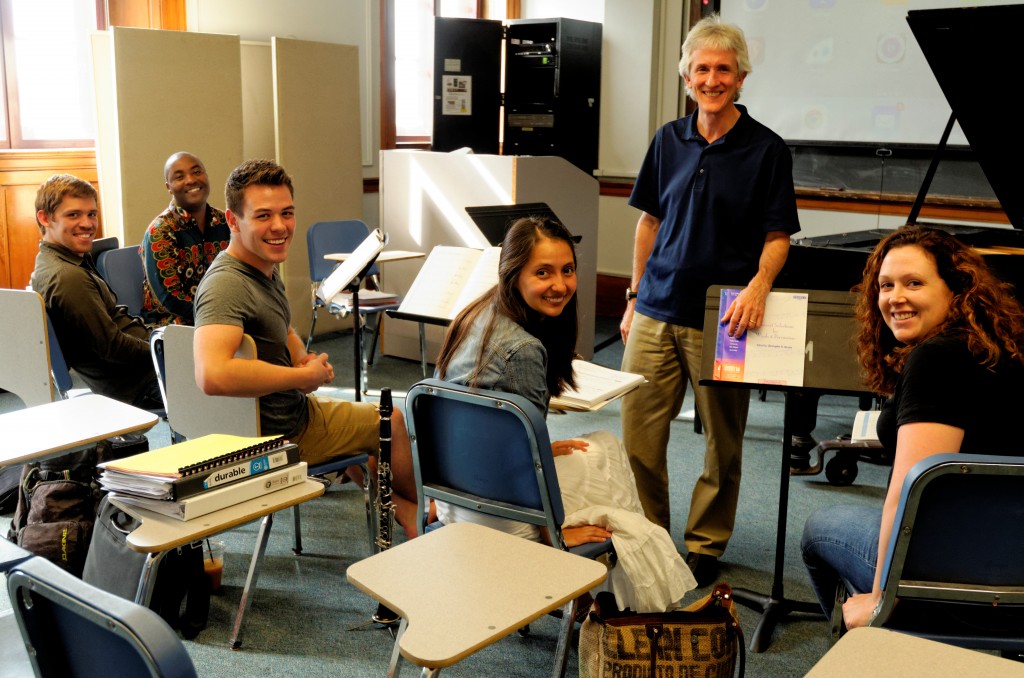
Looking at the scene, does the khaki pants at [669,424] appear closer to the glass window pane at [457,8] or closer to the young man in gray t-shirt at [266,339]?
the young man in gray t-shirt at [266,339]

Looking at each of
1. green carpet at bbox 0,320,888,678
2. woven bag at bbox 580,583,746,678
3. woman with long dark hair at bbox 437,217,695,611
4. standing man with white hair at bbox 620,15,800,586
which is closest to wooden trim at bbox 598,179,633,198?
green carpet at bbox 0,320,888,678

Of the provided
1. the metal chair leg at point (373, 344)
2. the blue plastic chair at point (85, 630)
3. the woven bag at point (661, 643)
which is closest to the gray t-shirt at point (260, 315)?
the woven bag at point (661, 643)

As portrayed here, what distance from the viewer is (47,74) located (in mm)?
5031

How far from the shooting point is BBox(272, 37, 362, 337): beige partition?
568cm

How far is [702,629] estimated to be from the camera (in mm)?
1970

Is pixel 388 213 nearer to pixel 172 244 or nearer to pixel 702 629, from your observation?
pixel 172 244

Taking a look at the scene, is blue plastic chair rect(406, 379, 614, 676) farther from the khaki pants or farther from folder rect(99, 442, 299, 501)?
the khaki pants

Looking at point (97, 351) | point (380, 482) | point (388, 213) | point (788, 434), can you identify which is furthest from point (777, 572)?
point (388, 213)

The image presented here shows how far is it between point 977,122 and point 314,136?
3.94 m

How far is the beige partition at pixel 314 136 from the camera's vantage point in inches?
224

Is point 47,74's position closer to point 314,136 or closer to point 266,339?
point 314,136

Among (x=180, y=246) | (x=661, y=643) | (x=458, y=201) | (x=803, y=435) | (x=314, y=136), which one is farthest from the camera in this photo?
(x=314, y=136)

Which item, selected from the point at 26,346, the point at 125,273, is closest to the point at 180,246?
the point at 125,273

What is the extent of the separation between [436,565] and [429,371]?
395 centimetres
